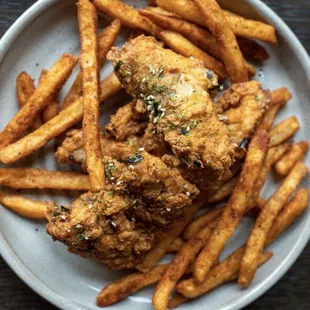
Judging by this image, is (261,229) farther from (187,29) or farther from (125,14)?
(125,14)

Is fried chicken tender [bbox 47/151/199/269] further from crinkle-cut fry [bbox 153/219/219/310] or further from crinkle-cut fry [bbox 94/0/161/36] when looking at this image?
crinkle-cut fry [bbox 94/0/161/36]

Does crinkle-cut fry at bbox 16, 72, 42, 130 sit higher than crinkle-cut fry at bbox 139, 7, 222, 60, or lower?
lower

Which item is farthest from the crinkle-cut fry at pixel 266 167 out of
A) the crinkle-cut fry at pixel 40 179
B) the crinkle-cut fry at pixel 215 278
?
the crinkle-cut fry at pixel 40 179

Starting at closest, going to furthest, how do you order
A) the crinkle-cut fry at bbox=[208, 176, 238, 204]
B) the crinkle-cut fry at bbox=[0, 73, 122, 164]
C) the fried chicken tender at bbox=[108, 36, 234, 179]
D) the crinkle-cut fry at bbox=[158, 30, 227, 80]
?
the fried chicken tender at bbox=[108, 36, 234, 179] → the crinkle-cut fry at bbox=[0, 73, 122, 164] → the crinkle-cut fry at bbox=[158, 30, 227, 80] → the crinkle-cut fry at bbox=[208, 176, 238, 204]

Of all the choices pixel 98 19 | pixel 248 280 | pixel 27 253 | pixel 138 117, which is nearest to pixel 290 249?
pixel 248 280

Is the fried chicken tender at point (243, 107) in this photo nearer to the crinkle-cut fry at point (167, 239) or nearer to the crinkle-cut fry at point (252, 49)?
the crinkle-cut fry at point (252, 49)

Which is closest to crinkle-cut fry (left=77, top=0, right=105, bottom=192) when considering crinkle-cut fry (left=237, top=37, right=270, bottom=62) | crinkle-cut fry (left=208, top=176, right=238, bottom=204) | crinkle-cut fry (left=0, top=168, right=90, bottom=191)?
crinkle-cut fry (left=0, top=168, right=90, bottom=191)

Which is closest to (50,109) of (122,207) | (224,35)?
(122,207)
